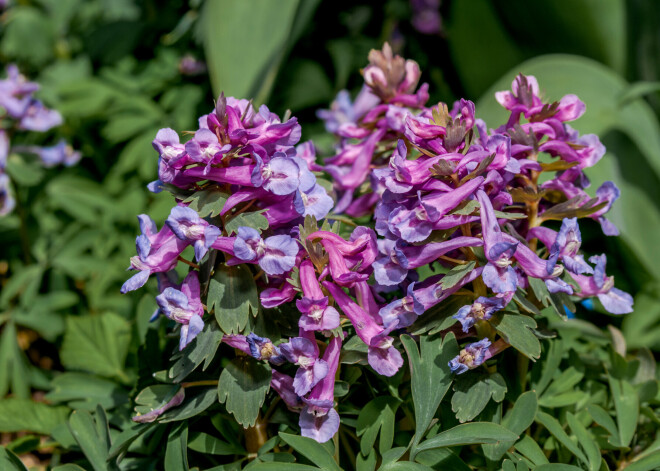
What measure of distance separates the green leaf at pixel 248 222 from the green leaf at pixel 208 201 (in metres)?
0.02

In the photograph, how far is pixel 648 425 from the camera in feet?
2.72

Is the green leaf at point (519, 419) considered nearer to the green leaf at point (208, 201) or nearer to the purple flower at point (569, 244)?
the purple flower at point (569, 244)

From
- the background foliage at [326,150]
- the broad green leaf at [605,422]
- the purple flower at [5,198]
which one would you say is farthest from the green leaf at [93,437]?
the purple flower at [5,198]

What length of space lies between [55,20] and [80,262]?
105cm

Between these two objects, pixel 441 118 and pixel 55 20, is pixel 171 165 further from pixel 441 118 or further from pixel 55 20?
pixel 55 20

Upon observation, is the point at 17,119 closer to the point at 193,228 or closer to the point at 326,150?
the point at 326,150

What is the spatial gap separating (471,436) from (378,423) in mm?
108

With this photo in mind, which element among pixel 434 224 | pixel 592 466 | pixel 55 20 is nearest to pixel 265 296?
pixel 434 224

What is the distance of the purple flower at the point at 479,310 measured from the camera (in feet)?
2.08

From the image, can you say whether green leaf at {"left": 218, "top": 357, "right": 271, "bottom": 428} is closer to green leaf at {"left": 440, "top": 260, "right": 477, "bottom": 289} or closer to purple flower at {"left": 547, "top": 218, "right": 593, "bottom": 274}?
green leaf at {"left": 440, "top": 260, "right": 477, "bottom": 289}

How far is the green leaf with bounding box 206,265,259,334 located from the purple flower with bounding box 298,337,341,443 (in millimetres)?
93

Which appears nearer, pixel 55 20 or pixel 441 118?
pixel 441 118

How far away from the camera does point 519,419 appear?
691 mm

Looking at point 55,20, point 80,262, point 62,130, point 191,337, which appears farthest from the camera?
point 55,20
